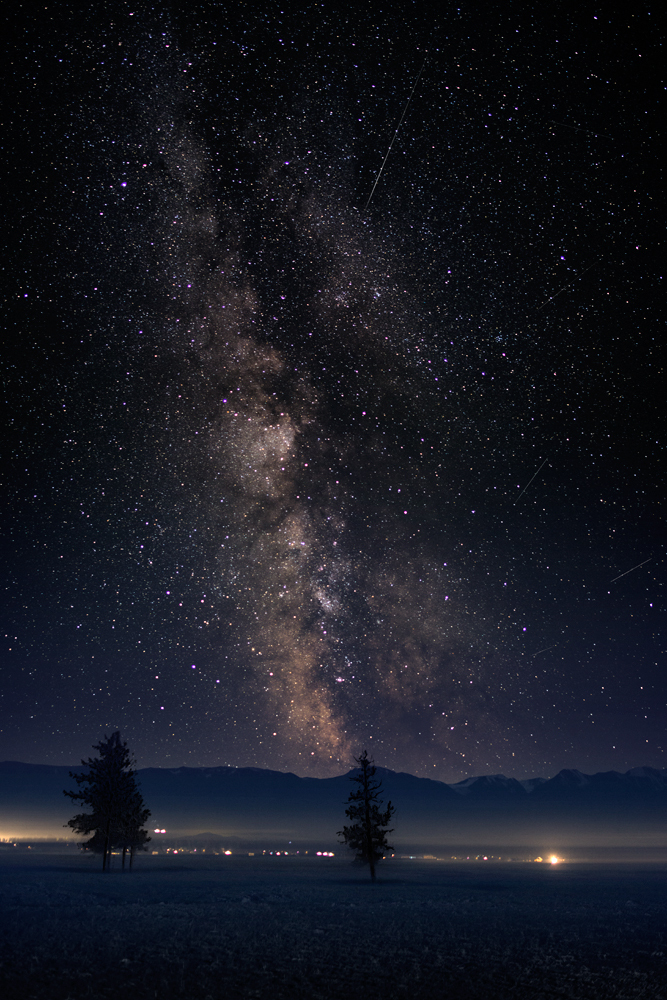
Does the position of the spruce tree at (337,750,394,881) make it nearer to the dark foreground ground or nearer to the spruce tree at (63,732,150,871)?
the dark foreground ground

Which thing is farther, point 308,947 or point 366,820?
point 366,820

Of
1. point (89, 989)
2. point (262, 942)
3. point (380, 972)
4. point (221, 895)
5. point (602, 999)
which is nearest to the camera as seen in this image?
point (89, 989)

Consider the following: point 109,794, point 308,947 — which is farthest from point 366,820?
point 308,947

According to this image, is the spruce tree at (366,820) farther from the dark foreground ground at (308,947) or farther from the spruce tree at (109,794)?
the spruce tree at (109,794)

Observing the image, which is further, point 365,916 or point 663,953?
point 365,916


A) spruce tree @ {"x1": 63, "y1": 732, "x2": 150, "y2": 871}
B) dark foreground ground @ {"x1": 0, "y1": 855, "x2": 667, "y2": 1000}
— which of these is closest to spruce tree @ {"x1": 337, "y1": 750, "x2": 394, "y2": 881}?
dark foreground ground @ {"x1": 0, "y1": 855, "x2": 667, "y2": 1000}

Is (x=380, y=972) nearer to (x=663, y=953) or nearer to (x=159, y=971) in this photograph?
(x=159, y=971)

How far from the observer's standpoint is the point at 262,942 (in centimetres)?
1845

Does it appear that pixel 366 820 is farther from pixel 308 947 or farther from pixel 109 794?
pixel 308 947

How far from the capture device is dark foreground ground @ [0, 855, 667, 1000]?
13086mm

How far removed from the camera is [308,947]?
17859 mm

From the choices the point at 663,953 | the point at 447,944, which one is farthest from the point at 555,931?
the point at 447,944

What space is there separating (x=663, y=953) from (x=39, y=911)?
23703 millimetres

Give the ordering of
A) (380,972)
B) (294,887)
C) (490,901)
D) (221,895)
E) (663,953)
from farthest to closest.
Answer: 1. (294,887)
2. (490,901)
3. (221,895)
4. (663,953)
5. (380,972)
